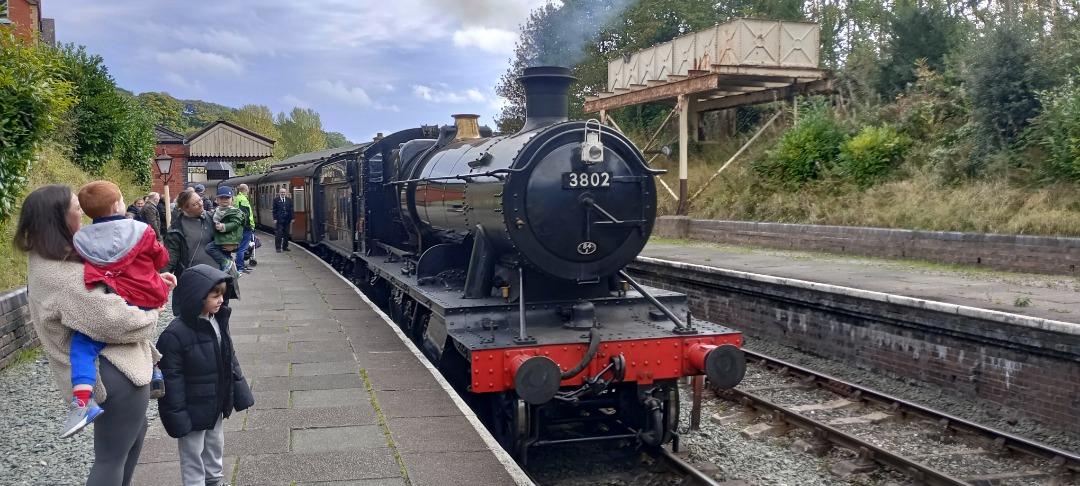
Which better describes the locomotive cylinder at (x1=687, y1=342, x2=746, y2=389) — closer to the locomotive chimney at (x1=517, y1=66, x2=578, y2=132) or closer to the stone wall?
the locomotive chimney at (x1=517, y1=66, x2=578, y2=132)

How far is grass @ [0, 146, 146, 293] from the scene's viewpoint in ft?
30.7

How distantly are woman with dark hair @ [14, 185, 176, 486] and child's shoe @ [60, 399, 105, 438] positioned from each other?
0.10 m

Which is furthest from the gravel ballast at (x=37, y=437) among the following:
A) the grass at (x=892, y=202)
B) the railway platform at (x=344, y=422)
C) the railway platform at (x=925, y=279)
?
the grass at (x=892, y=202)

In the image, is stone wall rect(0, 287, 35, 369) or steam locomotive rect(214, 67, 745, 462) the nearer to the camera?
steam locomotive rect(214, 67, 745, 462)

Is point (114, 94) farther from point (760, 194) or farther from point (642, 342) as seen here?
point (642, 342)

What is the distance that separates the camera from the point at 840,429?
7332mm

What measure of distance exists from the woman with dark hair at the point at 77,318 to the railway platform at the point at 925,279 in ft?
24.8

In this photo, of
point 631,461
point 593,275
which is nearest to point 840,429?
point 631,461

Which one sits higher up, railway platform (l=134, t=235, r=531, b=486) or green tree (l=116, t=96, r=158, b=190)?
green tree (l=116, t=96, r=158, b=190)

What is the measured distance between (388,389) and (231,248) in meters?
2.48

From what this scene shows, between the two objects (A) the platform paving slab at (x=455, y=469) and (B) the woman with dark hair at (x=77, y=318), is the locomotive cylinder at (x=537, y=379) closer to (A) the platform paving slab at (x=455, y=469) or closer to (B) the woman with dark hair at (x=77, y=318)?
(A) the platform paving slab at (x=455, y=469)

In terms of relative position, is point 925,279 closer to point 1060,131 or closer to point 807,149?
point 1060,131

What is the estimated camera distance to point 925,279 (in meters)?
11.0

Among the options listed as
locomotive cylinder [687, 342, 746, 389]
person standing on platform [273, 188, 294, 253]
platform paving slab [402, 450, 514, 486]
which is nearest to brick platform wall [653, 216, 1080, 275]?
locomotive cylinder [687, 342, 746, 389]
